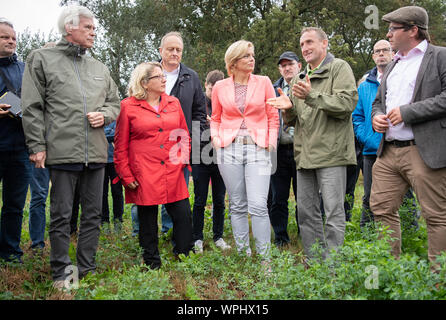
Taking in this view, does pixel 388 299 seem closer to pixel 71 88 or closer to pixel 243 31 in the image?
pixel 71 88

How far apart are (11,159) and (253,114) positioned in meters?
2.56

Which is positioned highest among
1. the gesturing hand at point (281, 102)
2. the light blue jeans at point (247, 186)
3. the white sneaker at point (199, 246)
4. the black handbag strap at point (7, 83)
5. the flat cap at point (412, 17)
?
the flat cap at point (412, 17)

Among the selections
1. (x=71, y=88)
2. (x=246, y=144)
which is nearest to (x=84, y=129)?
(x=71, y=88)

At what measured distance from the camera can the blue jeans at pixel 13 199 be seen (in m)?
4.30

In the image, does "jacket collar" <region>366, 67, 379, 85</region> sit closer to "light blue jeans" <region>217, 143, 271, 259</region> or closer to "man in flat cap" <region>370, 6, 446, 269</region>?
"man in flat cap" <region>370, 6, 446, 269</region>

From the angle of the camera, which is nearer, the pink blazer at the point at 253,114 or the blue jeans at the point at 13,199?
the blue jeans at the point at 13,199

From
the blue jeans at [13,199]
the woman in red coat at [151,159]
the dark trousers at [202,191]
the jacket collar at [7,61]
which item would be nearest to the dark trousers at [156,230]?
the woman in red coat at [151,159]

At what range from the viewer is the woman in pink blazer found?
4.33m

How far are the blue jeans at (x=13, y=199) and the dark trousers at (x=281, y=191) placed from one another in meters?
2.92

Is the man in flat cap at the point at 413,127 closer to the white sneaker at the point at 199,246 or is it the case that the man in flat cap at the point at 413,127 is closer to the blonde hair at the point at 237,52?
the blonde hair at the point at 237,52

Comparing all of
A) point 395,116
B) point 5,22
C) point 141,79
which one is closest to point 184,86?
point 141,79

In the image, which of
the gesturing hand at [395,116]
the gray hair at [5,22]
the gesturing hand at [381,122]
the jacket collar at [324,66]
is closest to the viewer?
the gesturing hand at [395,116]

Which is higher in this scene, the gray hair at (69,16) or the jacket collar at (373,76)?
the gray hair at (69,16)

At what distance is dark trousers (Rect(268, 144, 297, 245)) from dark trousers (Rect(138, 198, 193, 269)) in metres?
1.37
